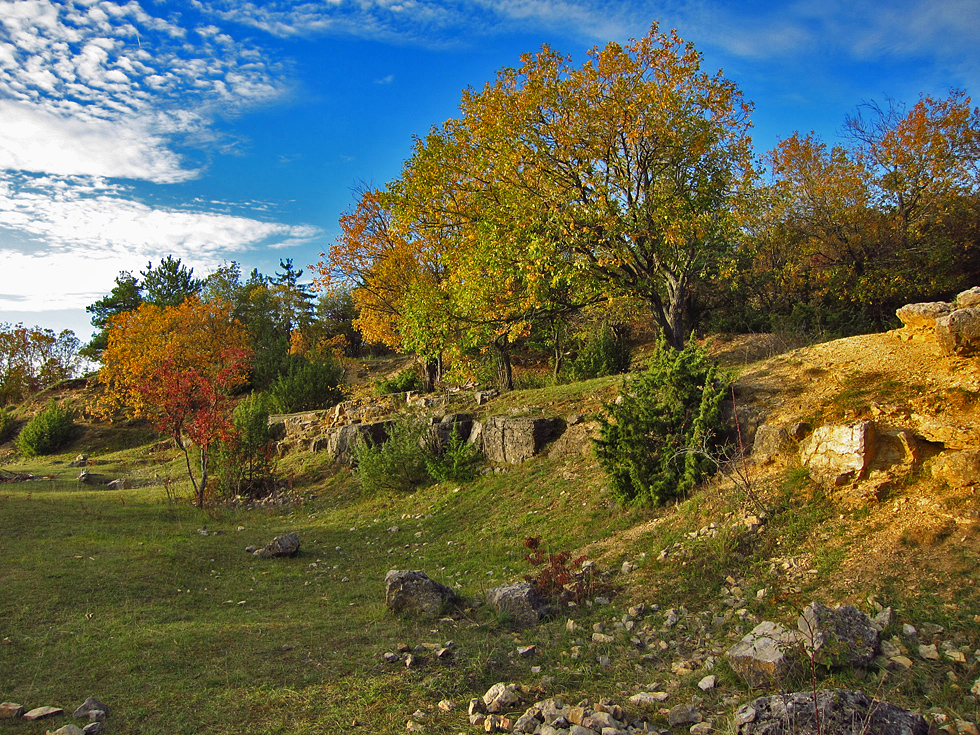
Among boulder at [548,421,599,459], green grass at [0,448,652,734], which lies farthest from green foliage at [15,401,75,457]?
boulder at [548,421,599,459]

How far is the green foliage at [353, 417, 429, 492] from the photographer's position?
38.4 feet

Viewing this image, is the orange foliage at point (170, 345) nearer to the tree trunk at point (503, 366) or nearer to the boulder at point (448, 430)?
the tree trunk at point (503, 366)

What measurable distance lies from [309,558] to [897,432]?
7773mm

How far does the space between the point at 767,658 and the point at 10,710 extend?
4815 millimetres

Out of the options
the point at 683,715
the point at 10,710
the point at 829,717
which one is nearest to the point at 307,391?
the point at 10,710

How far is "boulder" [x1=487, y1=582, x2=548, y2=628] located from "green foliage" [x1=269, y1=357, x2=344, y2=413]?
1619 cm

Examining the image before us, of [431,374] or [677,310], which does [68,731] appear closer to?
[677,310]

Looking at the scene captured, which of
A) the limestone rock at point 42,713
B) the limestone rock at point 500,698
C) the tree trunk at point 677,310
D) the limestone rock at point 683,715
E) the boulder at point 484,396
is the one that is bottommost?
the limestone rock at point 683,715

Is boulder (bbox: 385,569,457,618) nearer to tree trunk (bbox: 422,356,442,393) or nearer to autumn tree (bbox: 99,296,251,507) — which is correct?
tree trunk (bbox: 422,356,442,393)

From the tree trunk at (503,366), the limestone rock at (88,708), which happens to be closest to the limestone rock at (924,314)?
the limestone rock at (88,708)

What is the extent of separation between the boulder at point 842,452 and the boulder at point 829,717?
335 centimetres

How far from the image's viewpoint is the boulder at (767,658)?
3.53 meters

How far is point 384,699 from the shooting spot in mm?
3695

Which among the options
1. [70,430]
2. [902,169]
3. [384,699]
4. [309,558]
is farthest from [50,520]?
[902,169]
